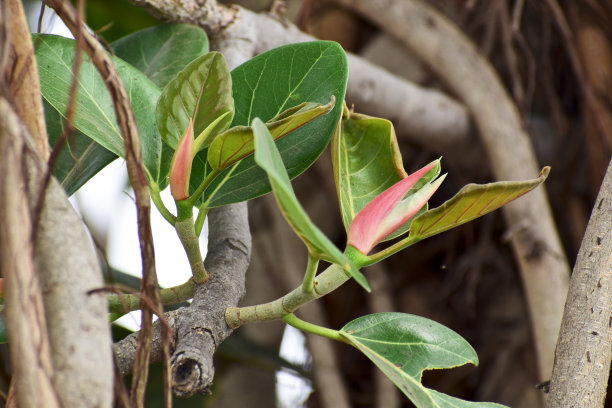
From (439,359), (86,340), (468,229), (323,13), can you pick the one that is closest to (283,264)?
(468,229)

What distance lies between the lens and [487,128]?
0.80 metres

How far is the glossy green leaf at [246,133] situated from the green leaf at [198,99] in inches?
0.9

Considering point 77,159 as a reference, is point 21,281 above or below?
below

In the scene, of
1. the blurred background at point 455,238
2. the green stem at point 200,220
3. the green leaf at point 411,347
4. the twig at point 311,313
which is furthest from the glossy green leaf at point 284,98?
the twig at point 311,313

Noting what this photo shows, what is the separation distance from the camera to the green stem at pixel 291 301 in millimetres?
319

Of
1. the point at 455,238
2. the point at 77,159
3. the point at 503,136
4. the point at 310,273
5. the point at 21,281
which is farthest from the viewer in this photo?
the point at 455,238

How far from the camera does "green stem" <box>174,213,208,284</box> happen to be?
1.14 feet

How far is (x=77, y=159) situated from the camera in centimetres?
46

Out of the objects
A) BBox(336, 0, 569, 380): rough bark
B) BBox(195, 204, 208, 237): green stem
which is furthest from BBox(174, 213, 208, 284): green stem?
BBox(336, 0, 569, 380): rough bark

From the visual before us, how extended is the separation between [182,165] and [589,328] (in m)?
0.27

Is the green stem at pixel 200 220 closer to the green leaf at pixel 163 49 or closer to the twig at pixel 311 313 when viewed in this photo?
the green leaf at pixel 163 49

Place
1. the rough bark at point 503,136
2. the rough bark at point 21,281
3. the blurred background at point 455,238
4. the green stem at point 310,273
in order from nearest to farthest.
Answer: the rough bark at point 21,281 → the green stem at point 310,273 → the rough bark at point 503,136 → the blurred background at point 455,238

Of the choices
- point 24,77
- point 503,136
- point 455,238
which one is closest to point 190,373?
point 24,77

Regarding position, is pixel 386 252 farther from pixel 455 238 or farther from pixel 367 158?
pixel 455 238
